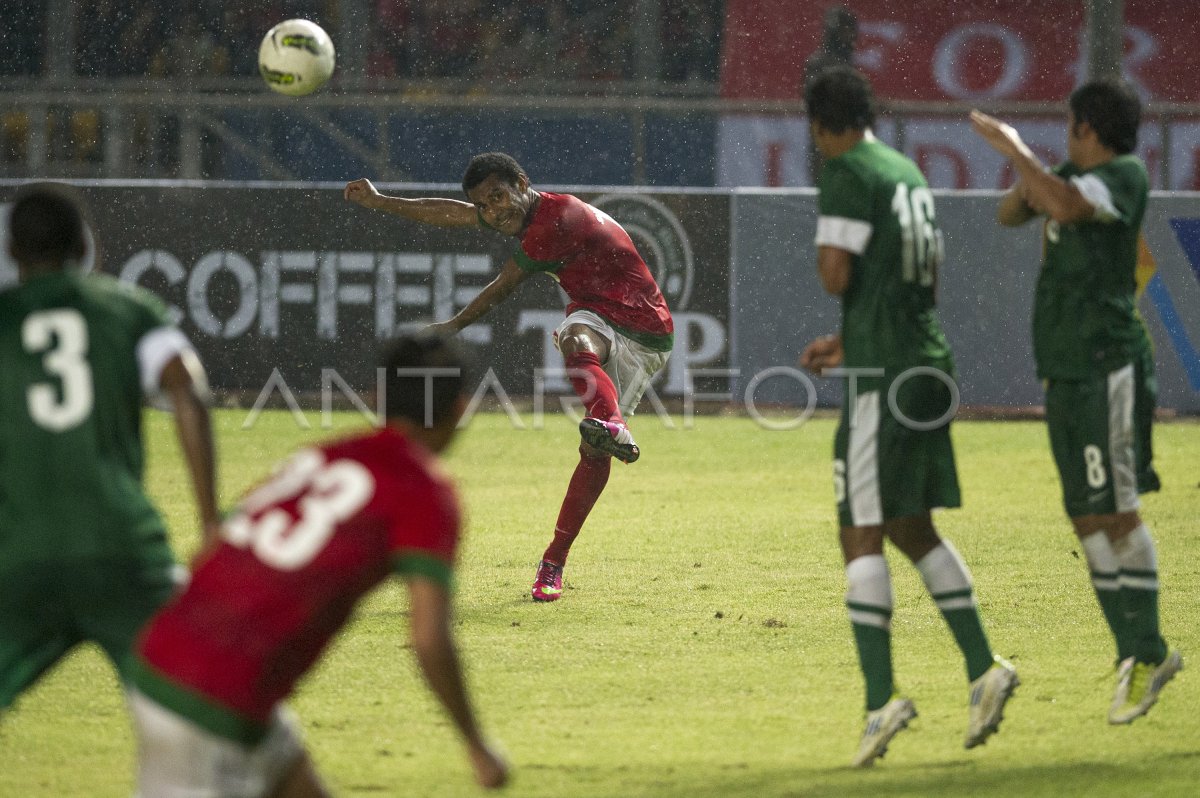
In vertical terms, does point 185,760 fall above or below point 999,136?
below

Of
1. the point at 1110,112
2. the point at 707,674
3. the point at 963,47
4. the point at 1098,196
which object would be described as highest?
the point at 1110,112

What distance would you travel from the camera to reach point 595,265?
9.15 metres

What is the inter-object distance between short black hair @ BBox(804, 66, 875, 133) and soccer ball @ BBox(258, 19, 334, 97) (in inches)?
227

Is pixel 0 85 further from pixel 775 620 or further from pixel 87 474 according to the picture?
pixel 87 474

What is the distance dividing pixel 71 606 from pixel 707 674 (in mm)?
3296

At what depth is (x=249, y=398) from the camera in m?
16.7

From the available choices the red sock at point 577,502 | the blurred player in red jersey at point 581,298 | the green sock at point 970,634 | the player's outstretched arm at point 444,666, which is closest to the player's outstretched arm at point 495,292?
the blurred player in red jersey at point 581,298

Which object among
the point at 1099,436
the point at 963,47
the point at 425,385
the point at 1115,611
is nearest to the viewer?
the point at 425,385

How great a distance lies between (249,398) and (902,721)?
40.0 ft

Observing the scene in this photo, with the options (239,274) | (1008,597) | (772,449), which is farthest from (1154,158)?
(1008,597)

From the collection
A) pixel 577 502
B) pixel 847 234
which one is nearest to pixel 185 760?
pixel 847 234

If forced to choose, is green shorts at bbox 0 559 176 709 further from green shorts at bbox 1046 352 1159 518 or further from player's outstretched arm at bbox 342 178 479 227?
player's outstretched arm at bbox 342 178 479 227

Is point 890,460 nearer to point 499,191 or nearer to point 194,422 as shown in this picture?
point 194,422

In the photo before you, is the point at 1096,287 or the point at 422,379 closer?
the point at 422,379
